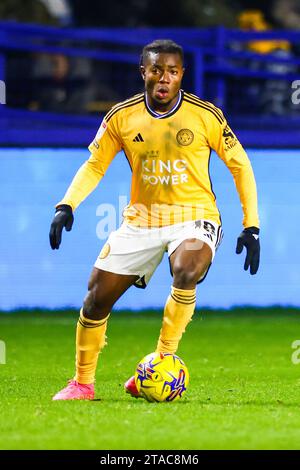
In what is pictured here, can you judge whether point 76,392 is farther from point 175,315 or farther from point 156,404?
point 175,315

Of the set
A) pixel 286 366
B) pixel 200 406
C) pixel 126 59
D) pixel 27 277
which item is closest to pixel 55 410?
pixel 200 406

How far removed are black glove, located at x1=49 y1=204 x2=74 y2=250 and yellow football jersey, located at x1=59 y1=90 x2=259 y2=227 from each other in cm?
9

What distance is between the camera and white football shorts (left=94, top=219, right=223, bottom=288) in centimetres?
826

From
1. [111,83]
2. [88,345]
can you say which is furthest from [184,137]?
[111,83]

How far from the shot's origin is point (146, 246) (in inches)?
327

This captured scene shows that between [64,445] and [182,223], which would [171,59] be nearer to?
[182,223]

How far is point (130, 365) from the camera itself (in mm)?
10555

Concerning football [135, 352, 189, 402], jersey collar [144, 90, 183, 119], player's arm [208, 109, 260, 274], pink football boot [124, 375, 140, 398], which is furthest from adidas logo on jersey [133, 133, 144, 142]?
pink football boot [124, 375, 140, 398]

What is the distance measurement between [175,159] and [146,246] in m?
0.58

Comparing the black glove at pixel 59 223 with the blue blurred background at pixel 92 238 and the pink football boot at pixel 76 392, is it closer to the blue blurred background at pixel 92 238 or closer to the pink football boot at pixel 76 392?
the pink football boot at pixel 76 392

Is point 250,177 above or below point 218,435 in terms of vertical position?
above

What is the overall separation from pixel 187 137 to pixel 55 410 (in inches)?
75.3

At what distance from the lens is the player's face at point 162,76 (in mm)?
8289

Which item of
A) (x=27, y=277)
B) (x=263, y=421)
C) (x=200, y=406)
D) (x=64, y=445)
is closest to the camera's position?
(x=64, y=445)
